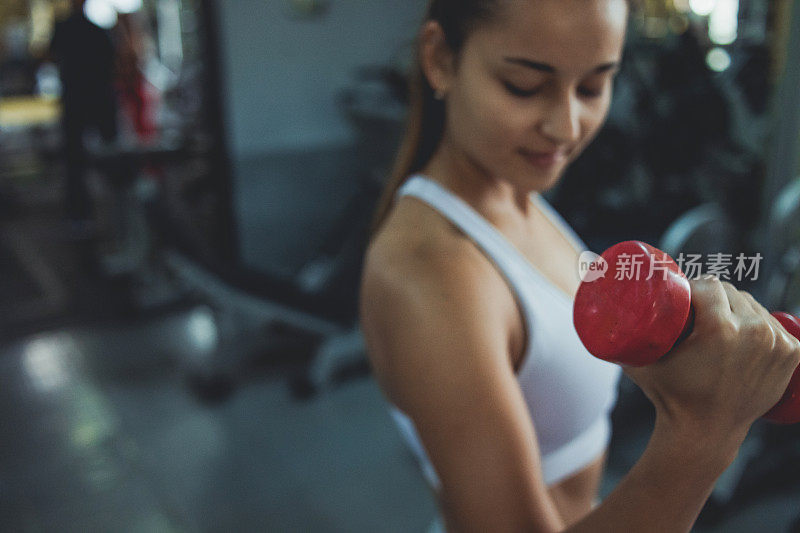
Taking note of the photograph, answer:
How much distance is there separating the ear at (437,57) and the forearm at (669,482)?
17.1 inches

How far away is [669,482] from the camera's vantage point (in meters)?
0.40

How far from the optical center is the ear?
0.68 m

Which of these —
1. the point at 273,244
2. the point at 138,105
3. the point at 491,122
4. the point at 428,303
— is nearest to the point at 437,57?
the point at 491,122

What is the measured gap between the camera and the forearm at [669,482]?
375 mm

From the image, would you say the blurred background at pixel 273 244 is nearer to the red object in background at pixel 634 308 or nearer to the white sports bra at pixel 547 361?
the white sports bra at pixel 547 361

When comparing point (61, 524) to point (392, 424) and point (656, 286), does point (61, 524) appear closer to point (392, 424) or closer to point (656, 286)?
point (392, 424)

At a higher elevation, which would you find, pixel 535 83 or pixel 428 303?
pixel 535 83

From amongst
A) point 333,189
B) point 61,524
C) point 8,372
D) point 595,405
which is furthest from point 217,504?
point 333,189

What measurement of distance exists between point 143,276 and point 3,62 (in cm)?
787

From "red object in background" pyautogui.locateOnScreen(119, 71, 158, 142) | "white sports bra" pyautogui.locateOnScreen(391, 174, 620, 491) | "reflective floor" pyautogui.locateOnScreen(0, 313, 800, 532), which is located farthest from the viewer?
"red object in background" pyautogui.locateOnScreen(119, 71, 158, 142)

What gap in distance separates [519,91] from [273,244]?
12.5 feet

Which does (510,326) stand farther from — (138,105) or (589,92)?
(138,105)

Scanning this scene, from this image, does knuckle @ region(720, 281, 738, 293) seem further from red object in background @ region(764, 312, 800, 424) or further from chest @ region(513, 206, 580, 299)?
chest @ region(513, 206, 580, 299)

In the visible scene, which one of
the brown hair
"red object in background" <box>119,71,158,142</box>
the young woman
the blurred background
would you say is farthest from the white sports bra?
"red object in background" <box>119,71,158,142</box>
